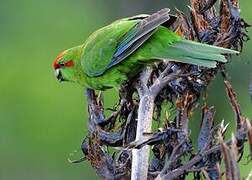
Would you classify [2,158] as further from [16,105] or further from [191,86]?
[191,86]

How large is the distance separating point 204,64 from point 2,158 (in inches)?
555

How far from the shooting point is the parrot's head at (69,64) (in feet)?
20.2

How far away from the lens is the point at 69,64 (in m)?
6.21

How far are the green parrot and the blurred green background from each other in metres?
10.1

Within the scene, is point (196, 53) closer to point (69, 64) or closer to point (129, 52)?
point (129, 52)

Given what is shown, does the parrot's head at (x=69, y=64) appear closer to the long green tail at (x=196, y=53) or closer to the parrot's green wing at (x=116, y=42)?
the parrot's green wing at (x=116, y=42)

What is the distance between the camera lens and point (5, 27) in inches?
859

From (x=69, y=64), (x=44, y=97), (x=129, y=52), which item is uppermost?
(x=129, y=52)

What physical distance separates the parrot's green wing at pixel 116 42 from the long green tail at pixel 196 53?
16cm

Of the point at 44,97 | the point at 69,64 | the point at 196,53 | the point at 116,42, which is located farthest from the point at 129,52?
the point at 44,97

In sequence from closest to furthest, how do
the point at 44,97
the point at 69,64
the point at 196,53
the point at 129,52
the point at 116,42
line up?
the point at 196,53 < the point at 129,52 < the point at 116,42 < the point at 69,64 < the point at 44,97

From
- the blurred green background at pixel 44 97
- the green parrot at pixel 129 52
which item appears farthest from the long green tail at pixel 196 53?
the blurred green background at pixel 44 97

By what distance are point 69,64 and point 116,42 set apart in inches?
21.1

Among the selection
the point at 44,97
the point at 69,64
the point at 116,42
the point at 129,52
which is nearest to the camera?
the point at 129,52
